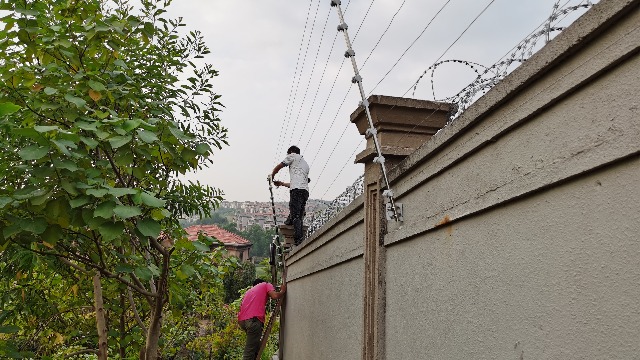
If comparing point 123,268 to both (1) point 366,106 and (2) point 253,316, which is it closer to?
(1) point 366,106

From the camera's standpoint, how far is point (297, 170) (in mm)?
8625

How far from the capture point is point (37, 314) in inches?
202

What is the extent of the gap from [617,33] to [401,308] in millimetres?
2218

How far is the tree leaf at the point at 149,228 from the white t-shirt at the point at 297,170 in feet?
19.7

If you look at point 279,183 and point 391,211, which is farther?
point 279,183

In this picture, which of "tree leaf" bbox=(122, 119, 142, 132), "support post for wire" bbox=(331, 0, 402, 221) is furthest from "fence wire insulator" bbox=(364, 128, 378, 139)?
"tree leaf" bbox=(122, 119, 142, 132)

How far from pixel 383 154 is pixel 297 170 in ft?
17.1

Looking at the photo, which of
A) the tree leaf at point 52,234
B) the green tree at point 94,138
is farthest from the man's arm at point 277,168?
the tree leaf at point 52,234

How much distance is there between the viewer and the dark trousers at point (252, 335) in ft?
30.8

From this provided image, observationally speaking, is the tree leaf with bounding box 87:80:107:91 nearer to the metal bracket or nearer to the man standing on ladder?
the metal bracket

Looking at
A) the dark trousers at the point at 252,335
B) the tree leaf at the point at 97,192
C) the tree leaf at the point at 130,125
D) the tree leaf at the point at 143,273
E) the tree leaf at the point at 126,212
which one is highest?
the tree leaf at the point at 130,125

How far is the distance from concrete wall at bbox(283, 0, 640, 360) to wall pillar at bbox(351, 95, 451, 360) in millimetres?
415

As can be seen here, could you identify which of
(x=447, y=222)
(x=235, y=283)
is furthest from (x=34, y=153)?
(x=235, y=283)

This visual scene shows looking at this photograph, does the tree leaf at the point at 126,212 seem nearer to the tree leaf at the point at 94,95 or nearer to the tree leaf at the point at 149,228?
the tree leaf at the point at 149,228
